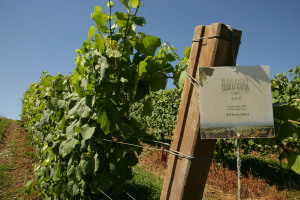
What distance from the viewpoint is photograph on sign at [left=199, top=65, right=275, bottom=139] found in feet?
3.31

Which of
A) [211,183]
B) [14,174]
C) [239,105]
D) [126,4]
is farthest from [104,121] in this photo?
[14,174]

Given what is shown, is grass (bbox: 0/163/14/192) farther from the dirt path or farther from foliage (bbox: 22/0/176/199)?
foliage (bbox: 22/0/176/199)

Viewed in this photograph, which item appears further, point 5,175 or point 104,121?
point 5,175

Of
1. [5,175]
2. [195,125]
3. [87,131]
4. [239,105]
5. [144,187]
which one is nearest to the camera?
[239,105]

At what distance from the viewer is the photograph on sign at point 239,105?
39.8 inches

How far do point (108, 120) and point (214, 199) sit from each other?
3296 mm

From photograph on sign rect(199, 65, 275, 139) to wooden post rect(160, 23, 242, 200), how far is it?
12cm

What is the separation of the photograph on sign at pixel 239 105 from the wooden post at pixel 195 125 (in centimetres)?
12

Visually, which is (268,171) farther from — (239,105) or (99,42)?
(99,42)

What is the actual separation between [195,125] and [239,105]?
0.87 feet

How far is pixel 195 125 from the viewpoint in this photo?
3.84 feet

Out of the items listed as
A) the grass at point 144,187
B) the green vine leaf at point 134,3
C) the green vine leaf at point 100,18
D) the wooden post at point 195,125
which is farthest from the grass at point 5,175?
the green vine leaf at point 134,3

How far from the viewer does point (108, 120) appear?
1.60 meters

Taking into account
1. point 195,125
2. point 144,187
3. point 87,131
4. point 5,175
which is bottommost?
point 5,175
